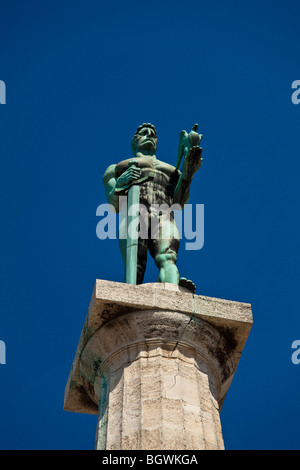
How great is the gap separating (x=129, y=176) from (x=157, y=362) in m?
3.48

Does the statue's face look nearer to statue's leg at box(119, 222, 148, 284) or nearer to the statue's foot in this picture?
statue's leg at box(119, 222, 148, 284)

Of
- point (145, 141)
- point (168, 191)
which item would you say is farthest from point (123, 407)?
point (145, 141)

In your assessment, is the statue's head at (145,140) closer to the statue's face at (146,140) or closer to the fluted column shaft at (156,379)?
the statue's face at (146,140)

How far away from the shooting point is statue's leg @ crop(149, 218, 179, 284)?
10.9 m

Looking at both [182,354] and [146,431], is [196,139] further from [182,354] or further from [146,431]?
[146,431]

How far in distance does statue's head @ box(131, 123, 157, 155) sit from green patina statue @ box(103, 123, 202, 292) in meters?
0.09

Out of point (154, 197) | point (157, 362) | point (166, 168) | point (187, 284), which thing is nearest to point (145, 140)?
point (166, 168)

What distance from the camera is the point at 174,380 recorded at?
30.0ft

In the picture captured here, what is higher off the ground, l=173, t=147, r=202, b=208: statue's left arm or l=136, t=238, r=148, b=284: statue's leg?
l=173, t=147, r=202, b=208: statue's left arm

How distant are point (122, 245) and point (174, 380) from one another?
116 inches

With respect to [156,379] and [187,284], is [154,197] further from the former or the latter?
[156,379]

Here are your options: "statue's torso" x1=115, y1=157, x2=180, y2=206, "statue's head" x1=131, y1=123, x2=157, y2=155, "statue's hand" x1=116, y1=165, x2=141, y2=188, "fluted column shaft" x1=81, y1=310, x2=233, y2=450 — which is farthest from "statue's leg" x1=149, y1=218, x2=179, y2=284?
"statue's head" x1=131, y1=123, x2=157, y2=155

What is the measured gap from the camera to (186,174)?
11977 mm

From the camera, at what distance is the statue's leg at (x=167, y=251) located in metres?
10.9
